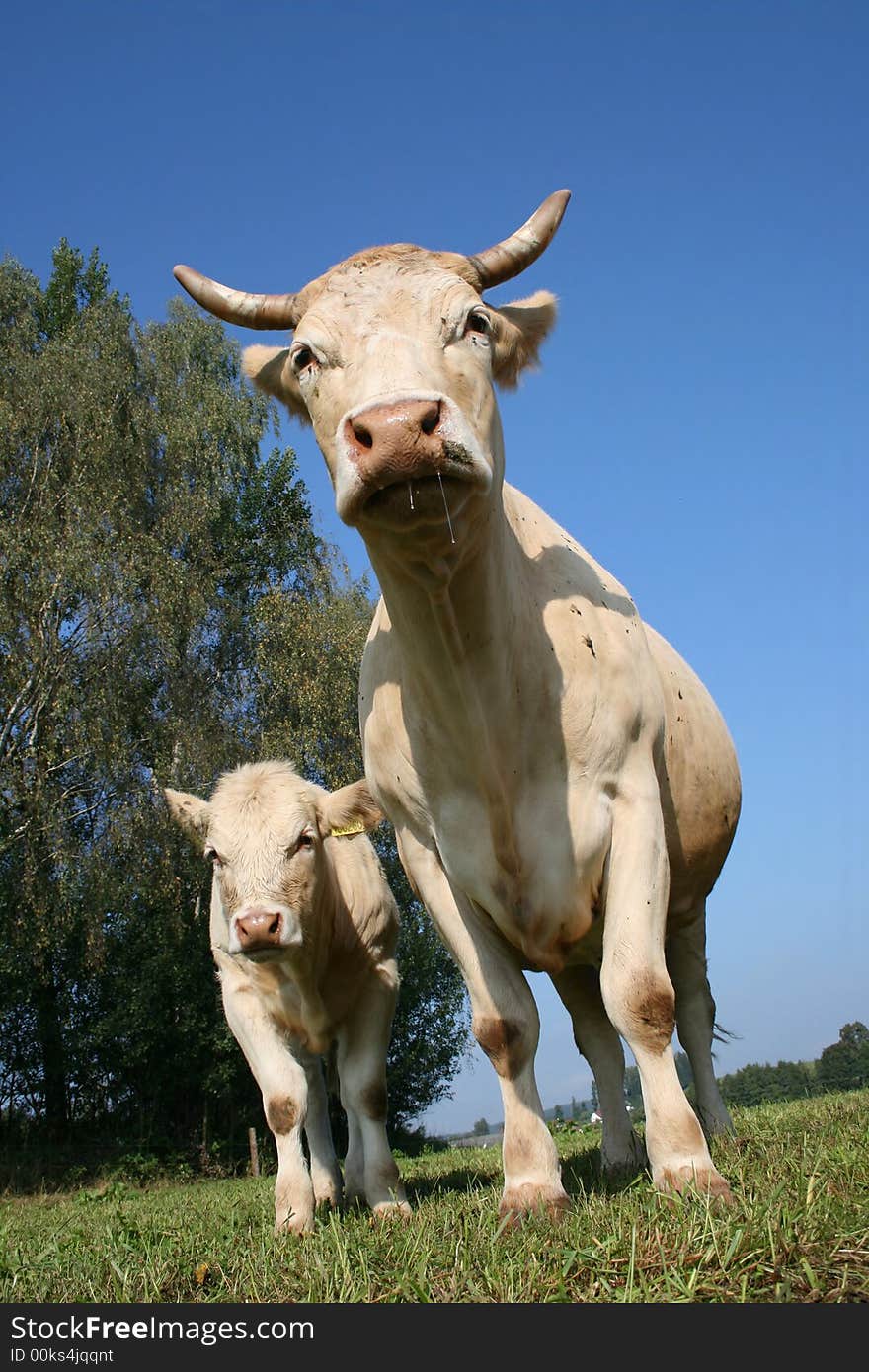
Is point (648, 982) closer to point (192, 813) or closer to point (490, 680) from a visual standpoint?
point (490, 680)

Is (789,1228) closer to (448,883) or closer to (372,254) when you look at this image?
(448,883)

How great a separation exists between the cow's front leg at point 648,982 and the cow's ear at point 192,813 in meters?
3.33

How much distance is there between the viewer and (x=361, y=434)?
11.0ft

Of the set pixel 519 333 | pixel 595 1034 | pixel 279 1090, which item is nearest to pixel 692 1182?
pixel 595 1034

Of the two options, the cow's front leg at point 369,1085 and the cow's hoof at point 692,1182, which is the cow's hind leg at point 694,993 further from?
the cow's hoof at point 692,1182

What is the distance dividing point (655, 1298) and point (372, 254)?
11.2 feet

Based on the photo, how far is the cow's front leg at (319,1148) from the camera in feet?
22.5

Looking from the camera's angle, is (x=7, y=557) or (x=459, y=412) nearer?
(x=459, y=412)

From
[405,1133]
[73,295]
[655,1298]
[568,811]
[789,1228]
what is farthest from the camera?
[73,295]

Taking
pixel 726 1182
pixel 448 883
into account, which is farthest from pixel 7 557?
pixel 726 1182

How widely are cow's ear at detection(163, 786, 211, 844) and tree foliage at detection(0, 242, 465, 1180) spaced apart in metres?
11.7

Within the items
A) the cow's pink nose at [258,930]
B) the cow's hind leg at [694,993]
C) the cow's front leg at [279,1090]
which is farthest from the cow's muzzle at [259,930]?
the cow's hind leg at [694,993]

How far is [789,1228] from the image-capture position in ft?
8.61

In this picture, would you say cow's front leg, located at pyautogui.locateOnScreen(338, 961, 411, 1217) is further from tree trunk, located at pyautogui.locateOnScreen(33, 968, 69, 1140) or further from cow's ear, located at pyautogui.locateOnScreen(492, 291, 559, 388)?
tree trunk, located at pyautogui.locateOnScreen(33, 968, 69, 1140)
